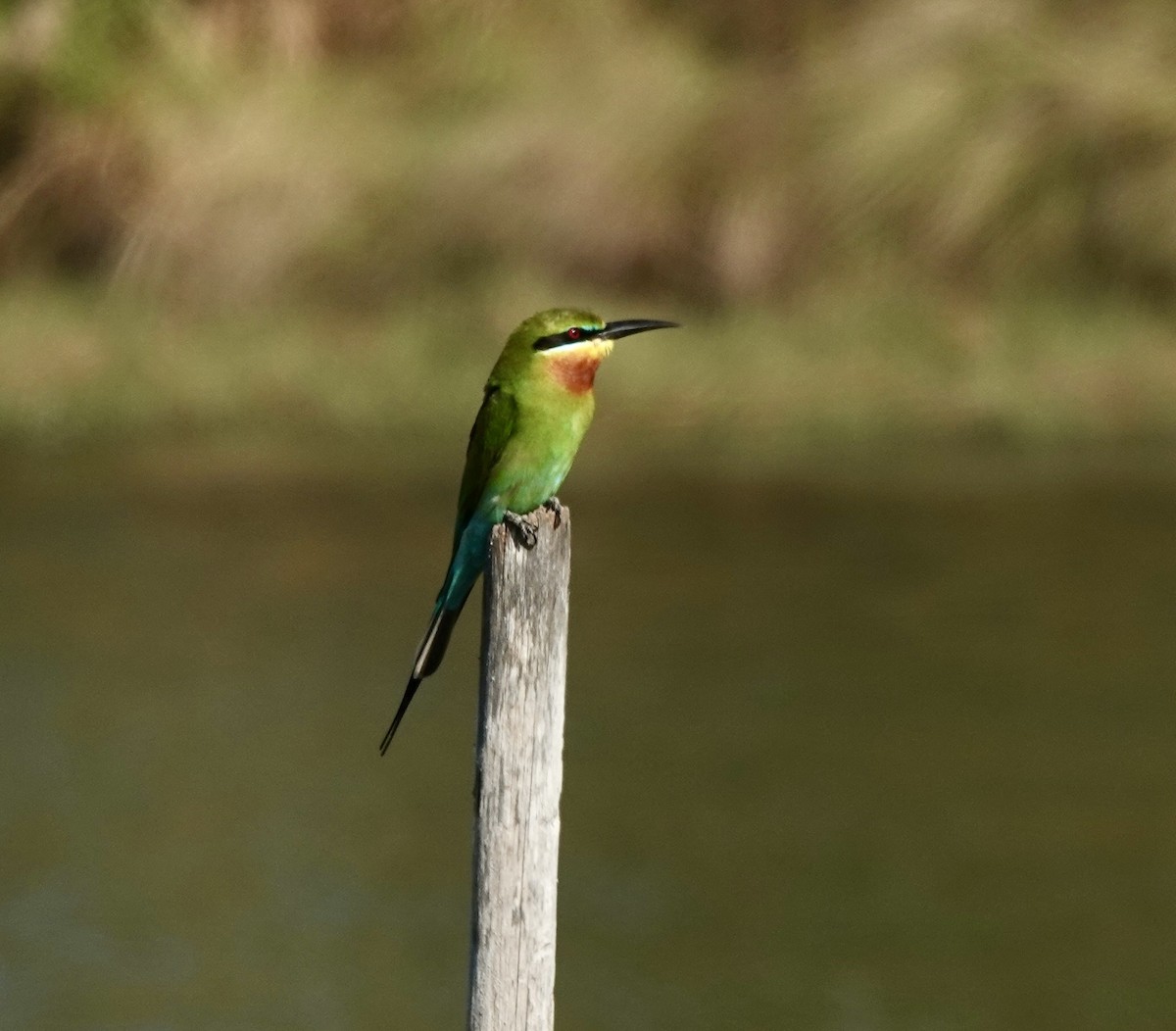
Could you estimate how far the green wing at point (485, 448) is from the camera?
11.8 feet

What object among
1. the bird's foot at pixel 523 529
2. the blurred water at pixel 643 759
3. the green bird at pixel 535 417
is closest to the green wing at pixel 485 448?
the green bird at pixel 535 417

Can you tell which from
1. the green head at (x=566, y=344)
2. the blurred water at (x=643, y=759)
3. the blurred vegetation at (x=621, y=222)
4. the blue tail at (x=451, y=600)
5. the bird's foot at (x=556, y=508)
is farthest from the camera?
the blurred vegetation at (x=621, y=222)

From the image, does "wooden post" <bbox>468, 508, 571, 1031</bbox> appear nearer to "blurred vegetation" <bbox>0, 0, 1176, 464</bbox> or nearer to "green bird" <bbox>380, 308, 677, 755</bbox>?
"green bird" <bbox>380, 308, 677, 755</bbox>

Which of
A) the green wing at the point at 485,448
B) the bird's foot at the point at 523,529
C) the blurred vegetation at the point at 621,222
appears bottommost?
the bird's foot at the point at 523,529

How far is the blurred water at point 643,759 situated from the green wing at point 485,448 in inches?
54.1

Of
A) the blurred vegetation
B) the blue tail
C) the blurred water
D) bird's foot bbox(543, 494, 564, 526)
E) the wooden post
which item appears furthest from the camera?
the blurred vegetation

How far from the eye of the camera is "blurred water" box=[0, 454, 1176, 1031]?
15.7 ft

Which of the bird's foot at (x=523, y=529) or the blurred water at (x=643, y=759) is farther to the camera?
the blurred water at (x=643, y=759)

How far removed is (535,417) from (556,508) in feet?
1.09

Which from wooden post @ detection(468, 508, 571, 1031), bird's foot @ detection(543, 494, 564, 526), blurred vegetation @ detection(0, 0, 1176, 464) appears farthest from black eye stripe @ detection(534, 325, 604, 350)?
blurred vegetation @ detection(0, 0, 1176, 464)

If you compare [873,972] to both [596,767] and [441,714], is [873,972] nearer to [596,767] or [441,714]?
[596,767]

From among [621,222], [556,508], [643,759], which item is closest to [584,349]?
[556,508]

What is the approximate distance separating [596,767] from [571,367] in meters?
2.26

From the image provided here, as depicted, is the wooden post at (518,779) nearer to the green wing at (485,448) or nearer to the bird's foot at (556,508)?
the bird's foot at (556,508)
